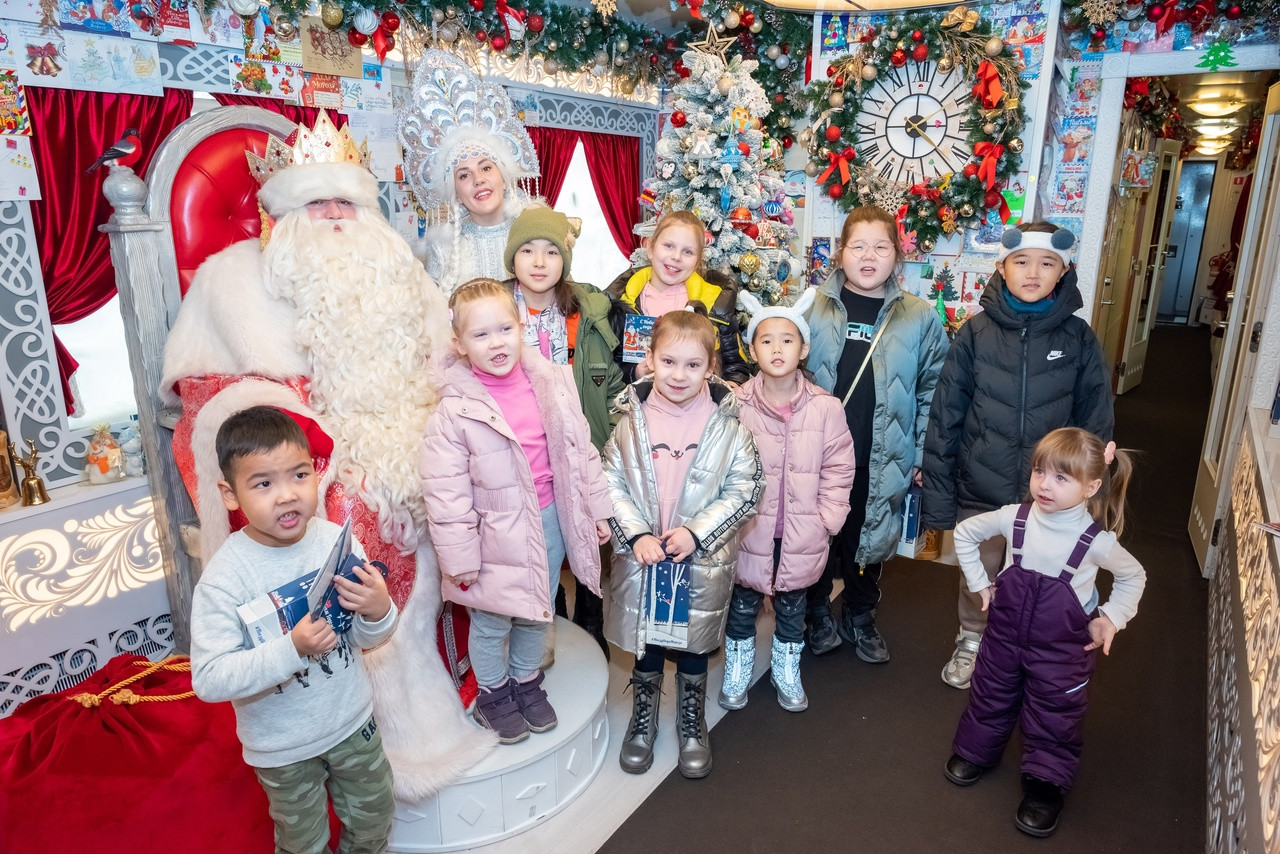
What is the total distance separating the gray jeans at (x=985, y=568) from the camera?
10.3 ft

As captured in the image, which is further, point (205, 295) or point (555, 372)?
point (205, 295)

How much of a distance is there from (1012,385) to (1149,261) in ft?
23.5

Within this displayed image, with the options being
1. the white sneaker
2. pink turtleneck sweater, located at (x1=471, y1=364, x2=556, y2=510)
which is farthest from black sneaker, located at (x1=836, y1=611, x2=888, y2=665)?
pink turtleneck sweater, located at (x1=471, y1=364, x2=556, y2=510)

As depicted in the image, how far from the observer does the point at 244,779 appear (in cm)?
227

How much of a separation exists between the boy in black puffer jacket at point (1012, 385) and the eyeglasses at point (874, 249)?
40 centimetres

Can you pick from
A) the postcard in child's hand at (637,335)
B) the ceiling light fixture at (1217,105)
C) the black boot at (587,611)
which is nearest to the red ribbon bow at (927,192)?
the postcard in child's hand at (637,335)

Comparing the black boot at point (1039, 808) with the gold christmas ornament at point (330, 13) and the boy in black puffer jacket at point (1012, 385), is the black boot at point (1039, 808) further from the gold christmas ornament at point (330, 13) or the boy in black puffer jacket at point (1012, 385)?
the gold christmas ornament at point (330, 13)

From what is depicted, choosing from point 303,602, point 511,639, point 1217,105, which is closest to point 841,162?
point 511,639

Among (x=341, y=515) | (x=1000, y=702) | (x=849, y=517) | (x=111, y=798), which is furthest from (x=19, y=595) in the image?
(x=1000, y=702)

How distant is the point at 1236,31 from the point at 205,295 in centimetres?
553

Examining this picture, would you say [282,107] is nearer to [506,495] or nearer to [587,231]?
[506,495]

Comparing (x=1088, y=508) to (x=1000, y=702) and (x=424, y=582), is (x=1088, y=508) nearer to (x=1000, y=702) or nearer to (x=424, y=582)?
(x=1000, y=702)

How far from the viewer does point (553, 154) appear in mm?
5609

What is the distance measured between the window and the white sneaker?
382cm
